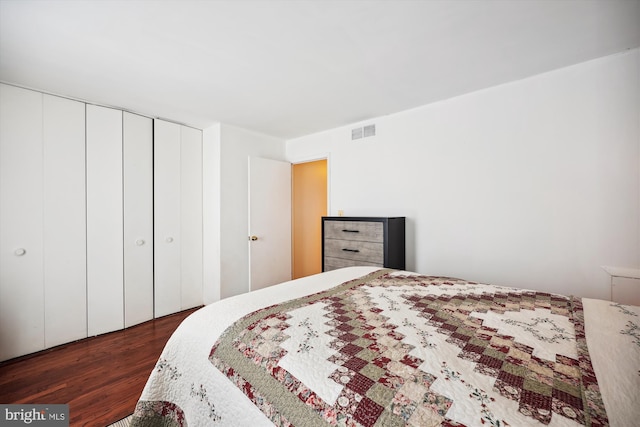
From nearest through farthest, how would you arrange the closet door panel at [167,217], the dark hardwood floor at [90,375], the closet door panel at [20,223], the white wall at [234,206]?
the dark hardwood floor at [90,375]
the closet door panel at [20,223]
the closet door panel at [167,217]
the white wall at [234,206]

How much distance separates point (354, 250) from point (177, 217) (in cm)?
224

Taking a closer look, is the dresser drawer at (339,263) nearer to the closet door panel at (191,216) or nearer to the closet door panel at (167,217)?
the closet door panel at (191,216)

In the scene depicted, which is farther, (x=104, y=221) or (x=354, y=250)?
(x=354, y=250)

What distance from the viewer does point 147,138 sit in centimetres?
308

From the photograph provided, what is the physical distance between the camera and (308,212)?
4.68 metres

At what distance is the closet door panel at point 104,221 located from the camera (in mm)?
2691

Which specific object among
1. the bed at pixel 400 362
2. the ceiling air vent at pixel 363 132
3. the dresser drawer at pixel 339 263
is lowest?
the dresser drawer at pixel 339 263

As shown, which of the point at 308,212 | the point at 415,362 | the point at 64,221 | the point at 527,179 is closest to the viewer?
the point at 415,362

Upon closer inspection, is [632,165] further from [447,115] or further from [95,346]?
[95,346]

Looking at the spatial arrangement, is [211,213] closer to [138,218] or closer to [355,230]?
[138,218]

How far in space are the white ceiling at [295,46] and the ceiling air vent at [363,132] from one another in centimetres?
53

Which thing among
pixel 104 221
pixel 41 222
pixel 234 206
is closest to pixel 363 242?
pixel 234 206

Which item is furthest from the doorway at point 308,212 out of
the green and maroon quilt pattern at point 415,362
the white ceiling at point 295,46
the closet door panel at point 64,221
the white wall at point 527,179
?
the green and maroon quilt pattern at point 415,362

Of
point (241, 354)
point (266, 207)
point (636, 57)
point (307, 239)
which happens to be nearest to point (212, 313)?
point (241, 354)
